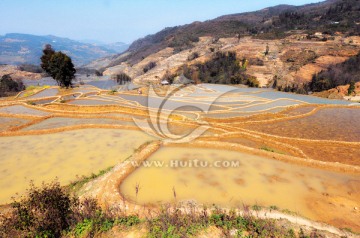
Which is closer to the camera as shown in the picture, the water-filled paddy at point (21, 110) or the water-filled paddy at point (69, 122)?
the water-filled paddy at point (69, 122)

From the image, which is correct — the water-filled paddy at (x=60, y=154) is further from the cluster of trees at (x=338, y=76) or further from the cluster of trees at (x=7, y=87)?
the cluster of trees at (x=338, y=76)

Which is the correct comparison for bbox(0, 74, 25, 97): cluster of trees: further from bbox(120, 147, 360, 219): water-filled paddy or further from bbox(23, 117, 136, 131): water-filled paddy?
bbox(120, 147, 360, 219): water-filled paddy

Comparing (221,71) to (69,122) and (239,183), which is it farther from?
(239,183)

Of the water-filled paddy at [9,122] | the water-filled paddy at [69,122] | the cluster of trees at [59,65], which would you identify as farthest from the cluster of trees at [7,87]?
Answer: the water-filled paddy at [69,122]

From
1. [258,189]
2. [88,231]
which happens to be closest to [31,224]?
[88,231]

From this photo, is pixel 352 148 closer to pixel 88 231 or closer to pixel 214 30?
pixel 88 231
